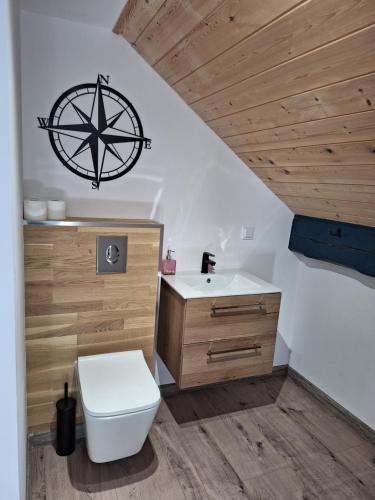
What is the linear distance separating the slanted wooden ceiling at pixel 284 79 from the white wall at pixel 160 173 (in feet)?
0.37

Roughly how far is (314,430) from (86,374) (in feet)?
4.83

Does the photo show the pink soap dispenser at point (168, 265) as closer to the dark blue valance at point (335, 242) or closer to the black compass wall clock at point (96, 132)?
the black compass wall clock at point (96, 132)

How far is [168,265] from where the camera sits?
2.20 m

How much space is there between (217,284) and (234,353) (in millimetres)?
490

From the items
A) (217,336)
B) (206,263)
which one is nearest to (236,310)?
(217,336)

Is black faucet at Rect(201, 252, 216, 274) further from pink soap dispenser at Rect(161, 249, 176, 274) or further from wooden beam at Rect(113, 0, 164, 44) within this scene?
wooden beam at Rect(113, 0, 164, 44)

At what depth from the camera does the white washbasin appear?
1.95 meters

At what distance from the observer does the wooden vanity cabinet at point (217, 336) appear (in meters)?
1.91

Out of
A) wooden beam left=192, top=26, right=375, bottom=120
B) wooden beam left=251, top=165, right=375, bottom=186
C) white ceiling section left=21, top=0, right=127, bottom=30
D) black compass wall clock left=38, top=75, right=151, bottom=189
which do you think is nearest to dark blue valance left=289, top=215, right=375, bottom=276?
wooden beam left=251, top=165, right=375, bottom=186

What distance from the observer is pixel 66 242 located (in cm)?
177

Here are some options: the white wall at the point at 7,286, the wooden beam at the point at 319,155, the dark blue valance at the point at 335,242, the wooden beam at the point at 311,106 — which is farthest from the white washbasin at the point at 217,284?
the white wall at the point at 7,286

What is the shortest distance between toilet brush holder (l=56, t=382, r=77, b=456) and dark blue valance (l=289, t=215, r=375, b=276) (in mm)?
1794

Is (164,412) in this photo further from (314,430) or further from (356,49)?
(356,49)

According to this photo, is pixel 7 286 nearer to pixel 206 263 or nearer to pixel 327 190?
pixel 206 263
